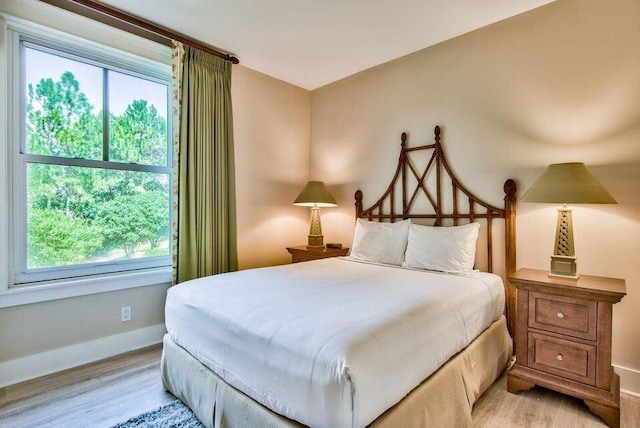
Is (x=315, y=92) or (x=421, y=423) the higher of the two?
(x=315, y=92)

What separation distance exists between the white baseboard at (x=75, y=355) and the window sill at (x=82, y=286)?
0.39 meters

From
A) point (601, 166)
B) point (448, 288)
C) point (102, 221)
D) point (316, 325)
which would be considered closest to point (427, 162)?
A: point (601, 166)

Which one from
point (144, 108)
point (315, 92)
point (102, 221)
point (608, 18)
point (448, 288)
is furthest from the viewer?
point (315, 92)

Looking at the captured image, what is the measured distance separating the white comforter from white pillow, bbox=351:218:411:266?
0.57m

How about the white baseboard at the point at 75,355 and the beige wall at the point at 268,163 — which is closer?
the white baseboard at the point at 75,355

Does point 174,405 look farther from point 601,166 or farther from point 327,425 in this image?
point 601,166

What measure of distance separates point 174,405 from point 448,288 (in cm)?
178

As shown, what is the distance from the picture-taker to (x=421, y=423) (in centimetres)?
135

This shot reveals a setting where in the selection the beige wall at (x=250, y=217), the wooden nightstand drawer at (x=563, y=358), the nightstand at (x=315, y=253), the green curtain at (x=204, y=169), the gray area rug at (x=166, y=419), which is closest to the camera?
the gray area rug at (x=166, y=419)

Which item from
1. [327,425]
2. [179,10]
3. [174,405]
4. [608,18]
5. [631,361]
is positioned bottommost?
[174,405]

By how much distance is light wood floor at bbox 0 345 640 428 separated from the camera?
177 cm

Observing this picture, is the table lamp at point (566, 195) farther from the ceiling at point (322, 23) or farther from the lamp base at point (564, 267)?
the ceiling at point (322, 23)

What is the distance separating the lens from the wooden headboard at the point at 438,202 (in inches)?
98.9

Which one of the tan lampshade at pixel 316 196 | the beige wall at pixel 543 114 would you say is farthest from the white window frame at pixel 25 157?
the beige wall at pixel 543 114
